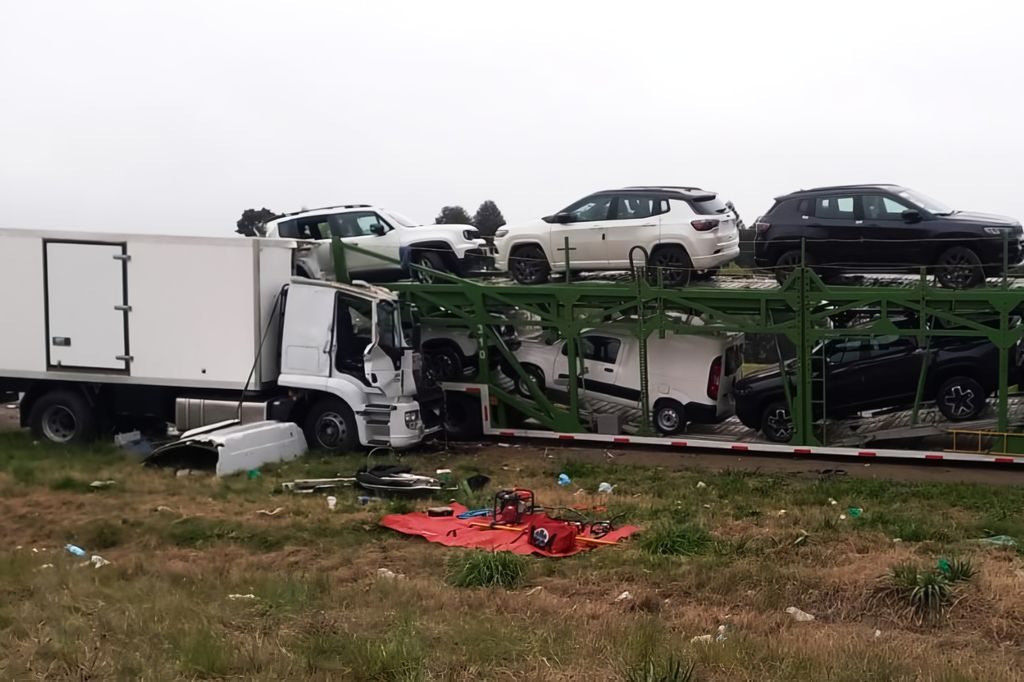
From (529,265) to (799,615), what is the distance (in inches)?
456

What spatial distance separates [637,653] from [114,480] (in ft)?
30.9

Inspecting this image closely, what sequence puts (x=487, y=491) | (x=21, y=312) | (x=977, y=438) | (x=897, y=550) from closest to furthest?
(x=897, y=550) < (x=487, y=491) < (x=977, y=438) < (x=21, y=312)

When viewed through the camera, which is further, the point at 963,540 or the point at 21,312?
the point at 21,312

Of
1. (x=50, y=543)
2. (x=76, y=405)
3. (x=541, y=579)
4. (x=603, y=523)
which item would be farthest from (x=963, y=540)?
(x=76, y=405)

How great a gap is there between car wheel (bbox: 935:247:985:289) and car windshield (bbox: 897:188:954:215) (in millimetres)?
573

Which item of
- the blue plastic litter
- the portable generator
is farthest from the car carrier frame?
the portable generator

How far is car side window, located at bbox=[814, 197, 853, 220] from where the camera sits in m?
15.7

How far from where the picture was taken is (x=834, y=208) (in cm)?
1575

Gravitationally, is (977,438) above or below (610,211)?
below

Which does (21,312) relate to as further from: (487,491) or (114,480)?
(487,491)

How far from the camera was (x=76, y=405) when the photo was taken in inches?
637

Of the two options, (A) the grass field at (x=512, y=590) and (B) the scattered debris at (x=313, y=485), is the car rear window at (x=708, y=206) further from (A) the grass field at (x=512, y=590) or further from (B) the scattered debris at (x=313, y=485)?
(B) the scattered debris at (x=313, y=485)

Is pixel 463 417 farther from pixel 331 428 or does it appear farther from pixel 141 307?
pixel 141 307

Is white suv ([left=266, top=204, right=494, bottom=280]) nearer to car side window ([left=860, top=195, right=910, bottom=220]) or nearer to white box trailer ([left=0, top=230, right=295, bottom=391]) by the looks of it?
white box trailer ([left=0, top=230, right=295, bottom=391])
